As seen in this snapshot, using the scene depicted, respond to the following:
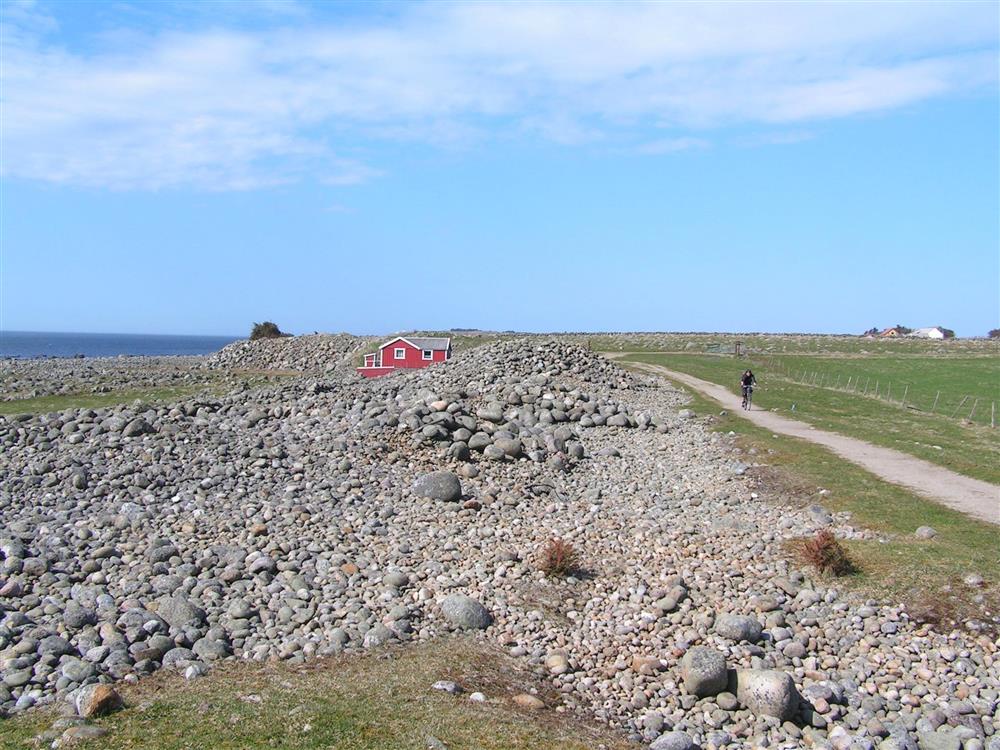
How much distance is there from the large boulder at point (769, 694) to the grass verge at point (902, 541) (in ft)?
11.9

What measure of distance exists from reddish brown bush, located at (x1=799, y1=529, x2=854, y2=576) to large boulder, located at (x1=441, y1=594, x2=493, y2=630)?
6.54 metres

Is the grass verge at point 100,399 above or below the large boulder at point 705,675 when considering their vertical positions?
above

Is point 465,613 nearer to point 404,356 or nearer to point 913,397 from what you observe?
point 913,397

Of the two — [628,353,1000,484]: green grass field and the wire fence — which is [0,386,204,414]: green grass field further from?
the wire fence

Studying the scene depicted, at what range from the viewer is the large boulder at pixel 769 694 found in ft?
40.7

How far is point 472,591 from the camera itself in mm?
16766

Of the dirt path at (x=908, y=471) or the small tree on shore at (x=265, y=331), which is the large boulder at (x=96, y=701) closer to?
the dirt path at (x=908, y=471)

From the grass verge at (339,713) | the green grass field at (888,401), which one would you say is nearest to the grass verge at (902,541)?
Result: the green grass field at (888,401)

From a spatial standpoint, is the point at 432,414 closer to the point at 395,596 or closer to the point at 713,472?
the point at 713,472

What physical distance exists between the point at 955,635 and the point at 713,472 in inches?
466

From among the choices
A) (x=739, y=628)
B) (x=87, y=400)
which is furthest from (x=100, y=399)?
(x=739, y=628)

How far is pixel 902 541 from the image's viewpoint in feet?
58.1

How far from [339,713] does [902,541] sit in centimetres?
1241

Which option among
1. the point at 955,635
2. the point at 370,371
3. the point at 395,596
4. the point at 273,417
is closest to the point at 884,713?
the point at 955,635
